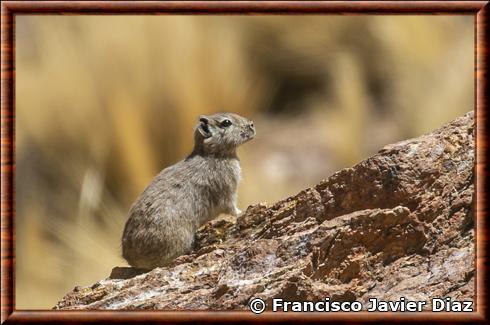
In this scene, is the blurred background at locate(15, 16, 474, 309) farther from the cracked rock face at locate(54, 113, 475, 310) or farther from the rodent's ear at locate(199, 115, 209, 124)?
the cracked rock face at locate(54, 113, 475, 310)

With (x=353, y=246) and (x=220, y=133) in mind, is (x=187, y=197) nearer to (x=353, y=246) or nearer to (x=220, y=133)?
(x=220, y=133)

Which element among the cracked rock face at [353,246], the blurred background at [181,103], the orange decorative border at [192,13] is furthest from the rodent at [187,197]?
the blurred background at [181,103]

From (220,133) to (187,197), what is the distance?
0.84m

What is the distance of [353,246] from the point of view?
571cm

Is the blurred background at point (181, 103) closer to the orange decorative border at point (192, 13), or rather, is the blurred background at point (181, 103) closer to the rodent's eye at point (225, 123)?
the rodent's eye at point (225, 123)

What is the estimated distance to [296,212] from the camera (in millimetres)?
6059

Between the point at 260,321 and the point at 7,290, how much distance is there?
1698 mm

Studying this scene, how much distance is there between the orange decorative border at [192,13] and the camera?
17.1 ft

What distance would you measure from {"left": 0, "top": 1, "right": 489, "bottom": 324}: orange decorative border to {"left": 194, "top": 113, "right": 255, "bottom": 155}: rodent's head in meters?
1.65

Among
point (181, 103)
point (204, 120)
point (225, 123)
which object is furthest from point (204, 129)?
point (181, 103)

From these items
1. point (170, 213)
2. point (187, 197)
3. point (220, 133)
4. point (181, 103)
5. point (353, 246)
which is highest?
point (181, 103)

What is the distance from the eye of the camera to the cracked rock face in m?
5.50

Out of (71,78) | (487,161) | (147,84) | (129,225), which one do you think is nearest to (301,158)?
(147,84)

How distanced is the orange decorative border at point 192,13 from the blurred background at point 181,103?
4.18 metres
